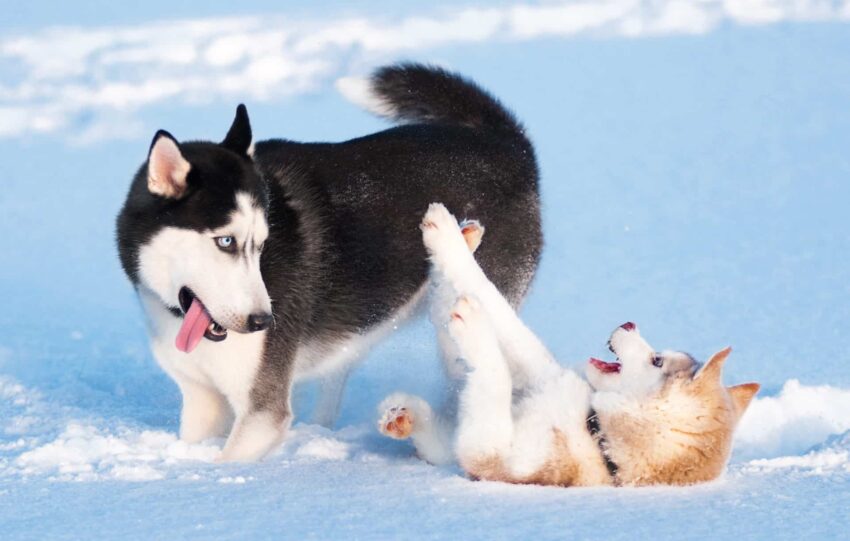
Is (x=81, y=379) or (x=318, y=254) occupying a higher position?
(x=318, y=254)

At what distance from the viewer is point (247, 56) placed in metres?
11.4

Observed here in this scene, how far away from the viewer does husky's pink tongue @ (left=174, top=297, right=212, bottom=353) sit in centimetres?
368

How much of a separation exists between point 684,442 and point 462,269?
0.95 m

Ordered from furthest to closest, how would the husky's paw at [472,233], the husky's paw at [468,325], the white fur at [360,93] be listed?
1. the white fur at [360,93]
2. the husky's paw at [472,233]
3. the husky's paw at [468,325]

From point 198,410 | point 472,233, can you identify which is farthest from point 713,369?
point 198,410

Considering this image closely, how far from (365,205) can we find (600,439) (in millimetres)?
1440

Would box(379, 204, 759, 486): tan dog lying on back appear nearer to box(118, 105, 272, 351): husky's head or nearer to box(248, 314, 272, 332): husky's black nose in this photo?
box(248, 314, 272, 332): husky's black nose

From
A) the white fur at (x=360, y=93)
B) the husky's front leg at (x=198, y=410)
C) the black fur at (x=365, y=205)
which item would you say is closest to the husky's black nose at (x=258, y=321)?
the black fur at (x=365, y=205)

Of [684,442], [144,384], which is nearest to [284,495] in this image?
[684,442]

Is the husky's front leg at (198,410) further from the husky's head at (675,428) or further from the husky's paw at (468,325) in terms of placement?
the husky's head at (675,428)

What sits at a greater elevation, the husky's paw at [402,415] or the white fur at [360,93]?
the white fur at [360,93]

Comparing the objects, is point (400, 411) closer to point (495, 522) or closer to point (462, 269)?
point (462, 269)

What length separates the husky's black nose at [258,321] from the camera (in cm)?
357

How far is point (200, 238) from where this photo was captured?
3.57 metres
